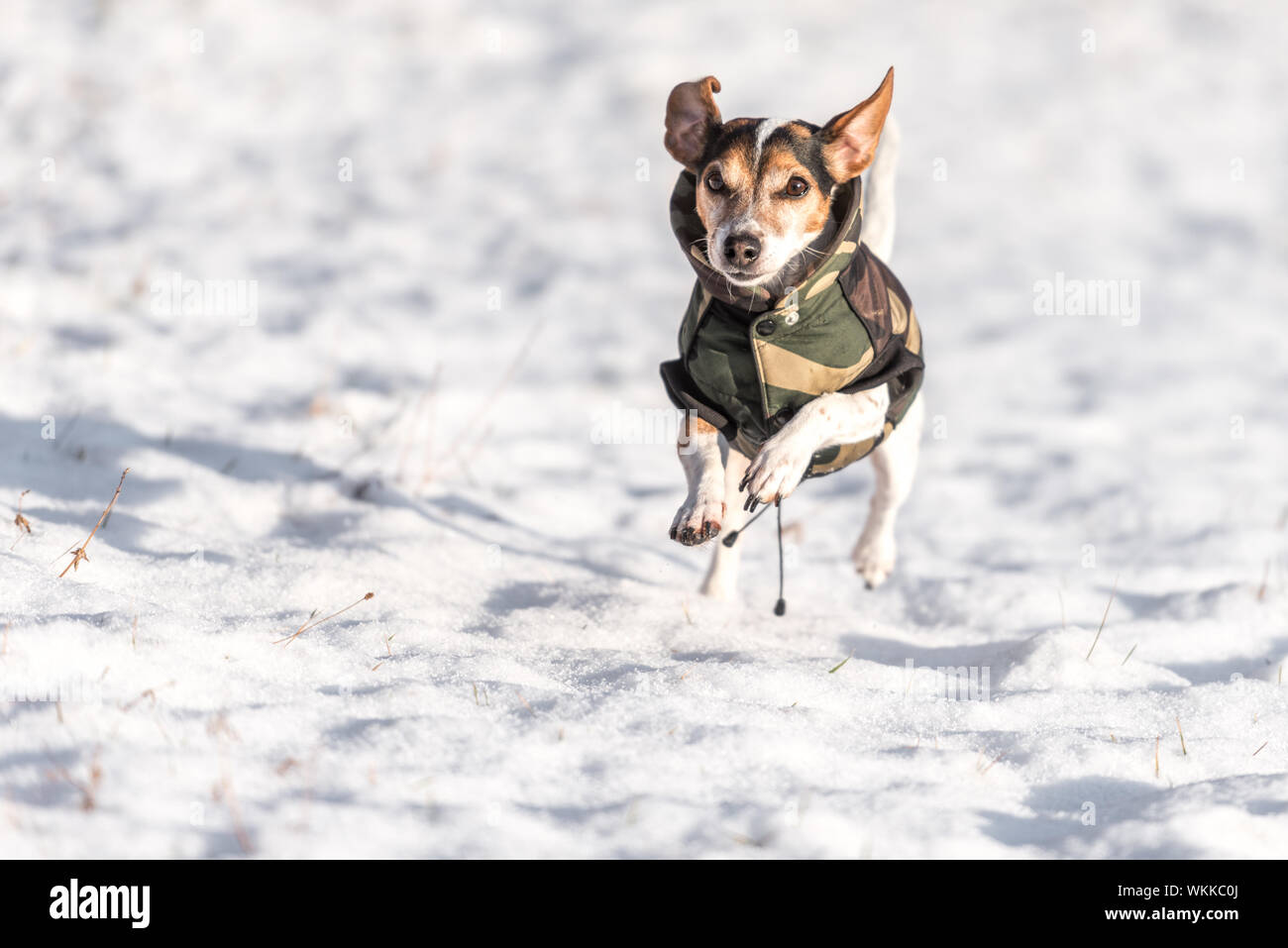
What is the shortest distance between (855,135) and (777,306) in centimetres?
48

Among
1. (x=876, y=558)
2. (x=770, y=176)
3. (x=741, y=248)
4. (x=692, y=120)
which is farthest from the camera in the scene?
(x=876, y=558)

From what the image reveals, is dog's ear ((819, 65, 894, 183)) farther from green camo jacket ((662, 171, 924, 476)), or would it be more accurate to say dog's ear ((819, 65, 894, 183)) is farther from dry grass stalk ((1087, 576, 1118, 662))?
dry grass stalk ((1087, 576, 1118, 662))

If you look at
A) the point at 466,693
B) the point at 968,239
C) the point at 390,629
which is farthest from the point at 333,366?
the point at 968,239

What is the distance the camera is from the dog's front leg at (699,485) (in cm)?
300

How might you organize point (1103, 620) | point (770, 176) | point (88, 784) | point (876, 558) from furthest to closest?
point (876, 558) → point (1103, 620) → point (770, 176) → point (88, 784)

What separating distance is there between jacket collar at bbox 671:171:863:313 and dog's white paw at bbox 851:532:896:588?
144 cm

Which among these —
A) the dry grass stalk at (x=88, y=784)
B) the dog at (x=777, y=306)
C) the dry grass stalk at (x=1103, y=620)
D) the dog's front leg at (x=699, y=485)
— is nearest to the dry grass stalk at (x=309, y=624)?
the dry grass stalk at (x=88, y=784)

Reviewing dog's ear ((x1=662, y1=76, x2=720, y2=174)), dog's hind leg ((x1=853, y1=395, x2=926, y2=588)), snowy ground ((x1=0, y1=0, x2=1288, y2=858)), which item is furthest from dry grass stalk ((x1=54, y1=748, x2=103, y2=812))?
dog's hind leg ((x1=853, y1=395, x2=926, y2=588))

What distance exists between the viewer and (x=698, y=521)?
9.91 feet

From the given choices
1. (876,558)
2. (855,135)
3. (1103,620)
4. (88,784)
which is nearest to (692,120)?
(855,135)

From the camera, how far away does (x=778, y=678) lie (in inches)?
123

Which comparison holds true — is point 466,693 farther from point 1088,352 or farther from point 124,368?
point 1088,352

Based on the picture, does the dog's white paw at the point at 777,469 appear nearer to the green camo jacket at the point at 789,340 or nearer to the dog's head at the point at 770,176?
the green camo jacket at the point at 789,340

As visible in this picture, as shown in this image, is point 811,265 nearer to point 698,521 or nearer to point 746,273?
point 746,273
